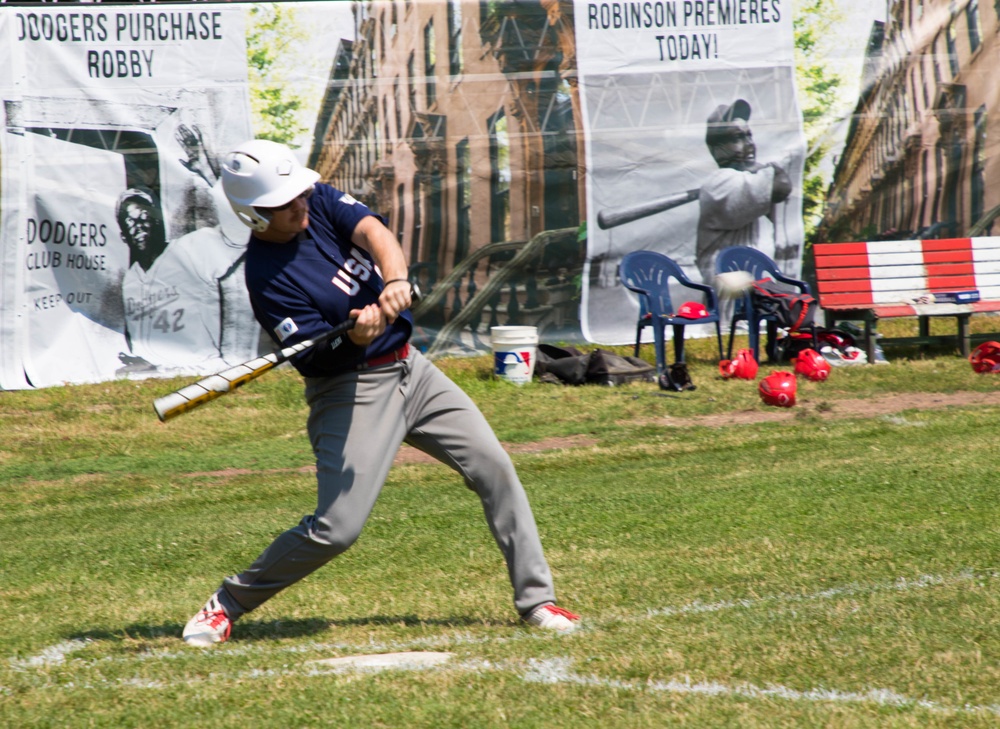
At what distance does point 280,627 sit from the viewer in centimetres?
483

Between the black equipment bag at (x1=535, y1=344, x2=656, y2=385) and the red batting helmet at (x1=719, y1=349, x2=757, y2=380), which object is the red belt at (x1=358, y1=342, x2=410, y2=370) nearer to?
the black equipment bag at (x1=535, y1=344, x2=656, y2=385)

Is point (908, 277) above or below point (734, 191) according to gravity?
below

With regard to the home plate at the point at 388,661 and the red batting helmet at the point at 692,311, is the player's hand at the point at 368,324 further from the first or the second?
the red batting helmet at the point at 692,311

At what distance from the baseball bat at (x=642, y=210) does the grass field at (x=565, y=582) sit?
12.8 ft

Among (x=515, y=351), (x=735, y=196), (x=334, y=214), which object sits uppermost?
(x=735, y=196)

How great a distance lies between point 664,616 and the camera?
464 cm

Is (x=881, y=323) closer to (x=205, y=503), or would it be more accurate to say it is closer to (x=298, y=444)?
(x=298, y=444)

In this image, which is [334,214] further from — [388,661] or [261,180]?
[388,661]

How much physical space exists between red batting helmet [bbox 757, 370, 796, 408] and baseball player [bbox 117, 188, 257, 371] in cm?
568

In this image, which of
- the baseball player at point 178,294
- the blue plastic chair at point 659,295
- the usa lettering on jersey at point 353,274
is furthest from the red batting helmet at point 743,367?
the usa lettering on jersey at point 353,274

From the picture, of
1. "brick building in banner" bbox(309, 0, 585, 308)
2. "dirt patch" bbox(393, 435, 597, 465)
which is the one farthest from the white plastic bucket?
"dirt patch" bbox(393, 435, 597, 465)

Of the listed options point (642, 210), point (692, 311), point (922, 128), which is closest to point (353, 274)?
point (692, 311)

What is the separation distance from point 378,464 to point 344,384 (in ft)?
1.08

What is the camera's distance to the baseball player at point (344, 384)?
423 centimetres
